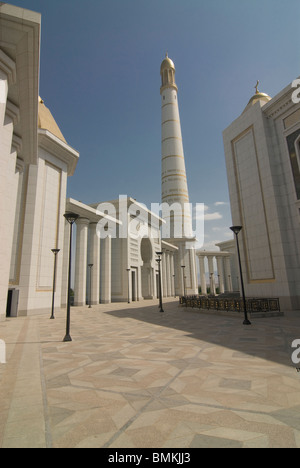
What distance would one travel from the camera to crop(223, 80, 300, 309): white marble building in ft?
54.6

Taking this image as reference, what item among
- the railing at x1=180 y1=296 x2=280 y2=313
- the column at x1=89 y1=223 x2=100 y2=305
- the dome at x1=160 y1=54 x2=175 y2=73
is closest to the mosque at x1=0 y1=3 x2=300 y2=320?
the column at x1=89 y1=223 x2=100 y2=305

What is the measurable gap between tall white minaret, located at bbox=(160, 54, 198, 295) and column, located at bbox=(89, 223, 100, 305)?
24.1 m

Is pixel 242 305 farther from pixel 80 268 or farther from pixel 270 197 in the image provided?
pixel 80 268

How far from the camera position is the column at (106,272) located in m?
32.3

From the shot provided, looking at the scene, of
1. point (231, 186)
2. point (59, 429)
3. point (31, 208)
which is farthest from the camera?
point (231, 186)

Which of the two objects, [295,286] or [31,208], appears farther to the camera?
[31,208]

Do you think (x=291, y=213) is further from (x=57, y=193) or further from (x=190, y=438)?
(x=57, y=193)

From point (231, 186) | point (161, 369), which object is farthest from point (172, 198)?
point (161, 369)

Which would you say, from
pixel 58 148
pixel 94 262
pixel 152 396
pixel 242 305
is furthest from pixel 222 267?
pixel 152 396

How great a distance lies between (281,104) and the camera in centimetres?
1744

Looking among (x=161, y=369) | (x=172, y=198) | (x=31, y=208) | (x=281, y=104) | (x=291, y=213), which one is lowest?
(x=161, y=369)

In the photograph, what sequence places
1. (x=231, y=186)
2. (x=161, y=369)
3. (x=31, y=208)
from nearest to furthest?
1. (x=161, y=369)
2. (x=31, y=208)
3. (x=231, y=186)

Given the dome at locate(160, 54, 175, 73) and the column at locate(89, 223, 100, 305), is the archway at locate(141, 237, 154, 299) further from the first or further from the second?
the dome at locate(160, 54, 175, 73)

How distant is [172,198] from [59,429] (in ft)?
168
